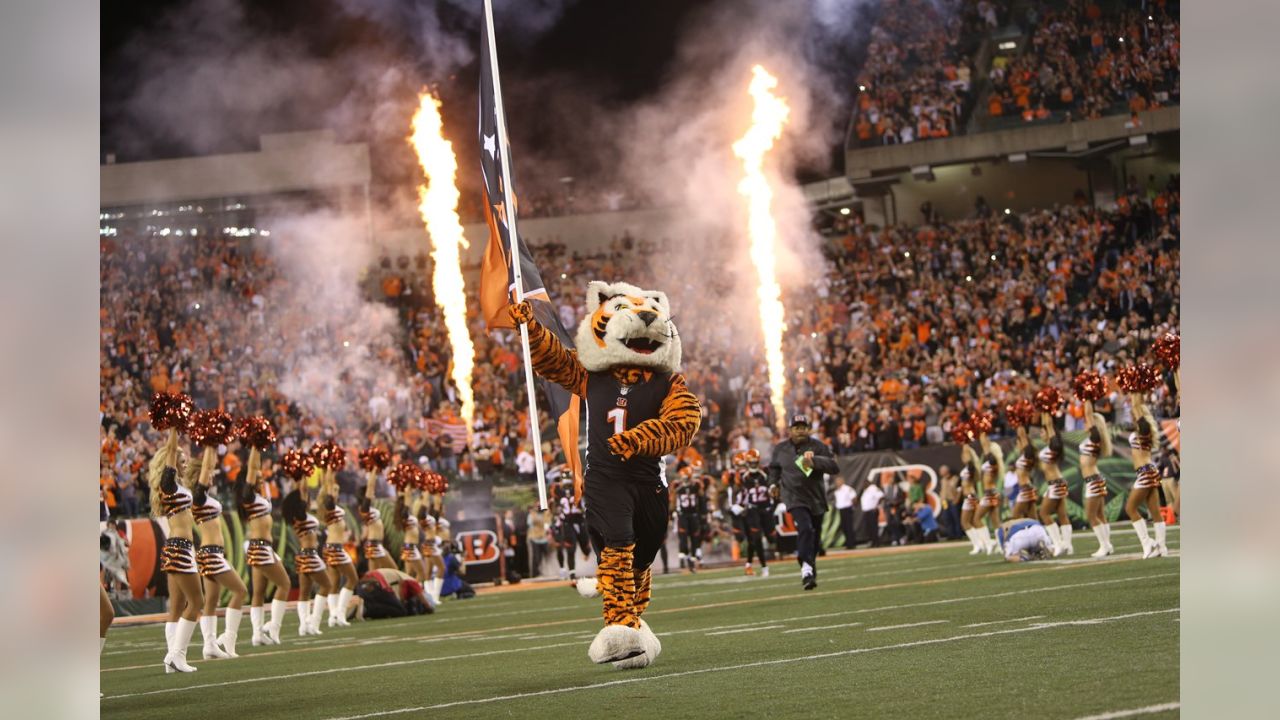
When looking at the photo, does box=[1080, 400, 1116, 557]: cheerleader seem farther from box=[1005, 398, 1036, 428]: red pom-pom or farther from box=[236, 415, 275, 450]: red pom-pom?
box=[236, 415, 275, 450]: red pom-pom

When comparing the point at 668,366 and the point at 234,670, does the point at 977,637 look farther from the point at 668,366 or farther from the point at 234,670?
the point at 234,670

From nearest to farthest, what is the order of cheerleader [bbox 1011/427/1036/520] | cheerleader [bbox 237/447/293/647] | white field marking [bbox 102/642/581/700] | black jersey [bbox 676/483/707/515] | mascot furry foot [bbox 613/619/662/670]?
mascot furry foot [bbox 613/619/662/670]
white field marking [bbox 102/642/581/700]
cheerleader [bbox 237/447/293/647]
cheerleader [bbox 1011/427/1036/520]
black jersey [bbox 676/483/707/515]

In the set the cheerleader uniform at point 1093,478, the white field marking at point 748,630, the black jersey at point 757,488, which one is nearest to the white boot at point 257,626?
the white field marking at point 748,630

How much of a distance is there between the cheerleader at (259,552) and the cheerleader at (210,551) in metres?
0.67

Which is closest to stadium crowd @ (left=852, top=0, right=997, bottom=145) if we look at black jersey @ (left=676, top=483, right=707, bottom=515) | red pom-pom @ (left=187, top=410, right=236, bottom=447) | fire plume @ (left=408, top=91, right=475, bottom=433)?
fire plume @ (left=408, top=91, right=475, bottom=433)

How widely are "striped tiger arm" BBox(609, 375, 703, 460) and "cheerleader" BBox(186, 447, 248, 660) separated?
4.19 metres

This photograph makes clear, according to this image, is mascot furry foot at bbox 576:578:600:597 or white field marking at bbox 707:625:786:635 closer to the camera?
white field marking at bbox 707:625:786:635

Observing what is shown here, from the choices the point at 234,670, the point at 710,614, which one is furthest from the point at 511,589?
the point at 234,670

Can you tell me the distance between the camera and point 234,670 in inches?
387

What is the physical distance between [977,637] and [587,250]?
24.2m

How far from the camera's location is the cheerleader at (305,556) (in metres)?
13.2

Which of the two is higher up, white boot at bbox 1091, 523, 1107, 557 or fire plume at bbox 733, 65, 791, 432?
fire plume at bbox 733, 65, 791, 432

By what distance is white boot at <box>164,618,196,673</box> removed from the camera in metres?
10.0

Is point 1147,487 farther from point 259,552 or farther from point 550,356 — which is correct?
point 550,356
